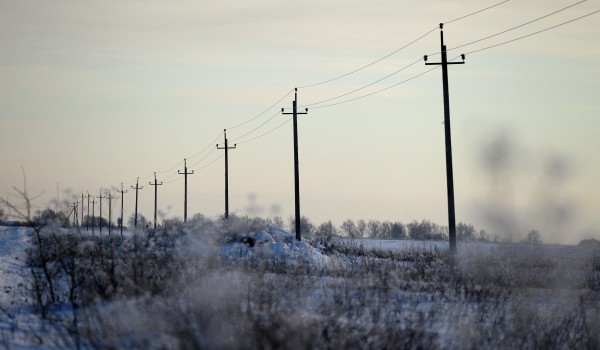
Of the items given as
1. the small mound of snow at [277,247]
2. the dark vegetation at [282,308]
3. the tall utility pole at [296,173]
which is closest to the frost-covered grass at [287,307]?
the dark vegetation at [282,308]

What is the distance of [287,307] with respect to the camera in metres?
10.7

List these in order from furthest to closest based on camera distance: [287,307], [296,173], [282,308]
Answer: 1. [296,173]
2. [287,307]
3. [282,308]

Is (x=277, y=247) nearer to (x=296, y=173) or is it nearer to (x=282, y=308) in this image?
(x=296, y=173)

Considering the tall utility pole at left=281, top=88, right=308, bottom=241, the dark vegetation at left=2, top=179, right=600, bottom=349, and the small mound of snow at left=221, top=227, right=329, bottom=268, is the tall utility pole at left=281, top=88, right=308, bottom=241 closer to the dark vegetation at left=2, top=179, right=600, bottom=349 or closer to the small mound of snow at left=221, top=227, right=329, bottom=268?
the small mound of snow at left=221, top=227, right=329, bottom=268

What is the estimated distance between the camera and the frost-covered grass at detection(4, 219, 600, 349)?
29.3 feet

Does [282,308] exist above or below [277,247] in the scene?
below

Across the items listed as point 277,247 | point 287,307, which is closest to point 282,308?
point 287,307

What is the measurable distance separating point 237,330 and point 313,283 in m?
6.66

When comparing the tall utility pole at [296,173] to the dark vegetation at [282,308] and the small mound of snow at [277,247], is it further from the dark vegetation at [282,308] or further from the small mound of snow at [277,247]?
the dark vegetation at [282,308]

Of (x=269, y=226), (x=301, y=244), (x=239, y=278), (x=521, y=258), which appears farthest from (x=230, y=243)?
(x=239, y=278)

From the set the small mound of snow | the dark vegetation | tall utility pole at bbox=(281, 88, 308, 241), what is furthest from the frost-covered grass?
tall utility pole at bbox=(281, 88, 308, 241)

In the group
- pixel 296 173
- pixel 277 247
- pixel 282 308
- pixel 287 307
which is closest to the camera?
pixel 282 308

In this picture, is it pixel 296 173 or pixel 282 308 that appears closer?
pixel 282 308

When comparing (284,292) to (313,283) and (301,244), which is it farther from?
(301,244)
